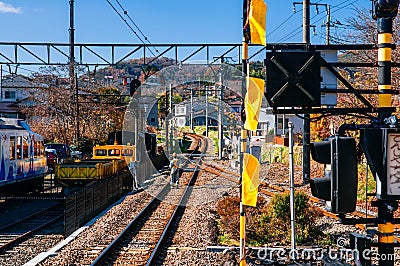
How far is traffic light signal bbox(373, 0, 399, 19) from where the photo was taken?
5.12 m

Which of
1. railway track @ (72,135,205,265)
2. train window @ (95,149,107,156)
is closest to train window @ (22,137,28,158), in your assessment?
railway track @ (72,135,205,265)

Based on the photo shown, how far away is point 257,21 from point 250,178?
173 cm

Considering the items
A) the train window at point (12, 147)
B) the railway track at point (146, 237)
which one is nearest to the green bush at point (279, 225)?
the railway track at point (146, 237)

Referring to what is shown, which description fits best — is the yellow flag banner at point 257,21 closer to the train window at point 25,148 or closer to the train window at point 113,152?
the train window at point 25,148

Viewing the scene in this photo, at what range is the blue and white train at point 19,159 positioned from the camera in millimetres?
18594

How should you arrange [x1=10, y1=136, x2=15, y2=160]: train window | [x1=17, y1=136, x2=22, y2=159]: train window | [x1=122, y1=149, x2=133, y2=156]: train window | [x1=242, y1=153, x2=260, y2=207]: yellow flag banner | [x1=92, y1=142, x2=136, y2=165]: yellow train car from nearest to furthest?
[x1=242, y1=153, x2=260, y2=207]: yellow flag banner, [x1=10, y1=136, x2=15, y2=160]: train window, [x1=17, y1=136, x2=22, y2=159]: train window, [x1=92, y1=142, x2=136, y2=165]: yellow train car, [x1=122, y1=149, x2=133, y2=156]: train window

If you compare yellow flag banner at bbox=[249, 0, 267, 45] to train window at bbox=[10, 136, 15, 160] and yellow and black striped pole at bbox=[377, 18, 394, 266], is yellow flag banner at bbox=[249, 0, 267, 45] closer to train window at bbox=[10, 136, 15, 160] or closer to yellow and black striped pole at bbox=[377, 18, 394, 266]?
yellow and black striped pole at bbox=[377, 18, 394, 266]

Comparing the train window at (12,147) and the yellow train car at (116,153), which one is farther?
the yellow train car at (116,153)

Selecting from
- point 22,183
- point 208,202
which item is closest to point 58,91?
point 22,183

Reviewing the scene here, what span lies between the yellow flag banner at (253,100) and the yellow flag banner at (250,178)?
38 cm

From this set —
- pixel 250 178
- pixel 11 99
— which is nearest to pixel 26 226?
pixel 250 178

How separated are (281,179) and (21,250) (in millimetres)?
15902

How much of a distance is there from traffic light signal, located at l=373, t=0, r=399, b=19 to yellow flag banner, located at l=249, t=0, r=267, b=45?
1193 millimetres

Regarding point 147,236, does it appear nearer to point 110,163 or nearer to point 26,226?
point 26,226
